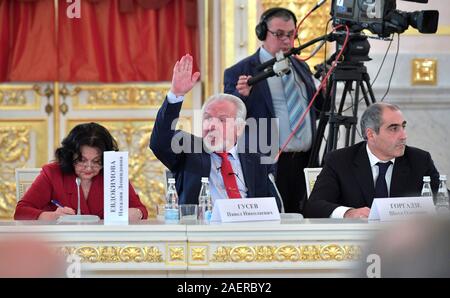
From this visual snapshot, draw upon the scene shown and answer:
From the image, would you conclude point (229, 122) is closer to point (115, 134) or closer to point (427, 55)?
point (427, 55)

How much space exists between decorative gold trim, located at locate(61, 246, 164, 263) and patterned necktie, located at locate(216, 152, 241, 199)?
3.42 ft

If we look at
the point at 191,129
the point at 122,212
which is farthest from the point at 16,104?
the point at 122,212

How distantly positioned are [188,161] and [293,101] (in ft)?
5.02

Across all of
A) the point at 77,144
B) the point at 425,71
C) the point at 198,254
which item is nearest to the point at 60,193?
the point at 77,144

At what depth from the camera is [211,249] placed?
Answer: 10.1 ft

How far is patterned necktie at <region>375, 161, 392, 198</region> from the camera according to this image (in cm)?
405

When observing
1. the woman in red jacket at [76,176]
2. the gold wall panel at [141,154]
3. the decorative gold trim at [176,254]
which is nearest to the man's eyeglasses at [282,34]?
the woman in red jacket at [76,176]

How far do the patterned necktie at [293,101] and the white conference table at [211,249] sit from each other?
236 cm

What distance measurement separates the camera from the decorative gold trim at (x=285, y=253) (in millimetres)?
3072

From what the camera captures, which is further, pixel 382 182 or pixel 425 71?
pixel 425 71

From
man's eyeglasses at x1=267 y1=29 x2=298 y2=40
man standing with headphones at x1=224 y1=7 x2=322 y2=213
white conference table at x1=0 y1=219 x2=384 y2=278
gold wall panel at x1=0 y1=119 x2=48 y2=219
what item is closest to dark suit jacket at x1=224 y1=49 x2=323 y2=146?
man standing with headphones at x1=224 y1=7 x2=322 y2=213

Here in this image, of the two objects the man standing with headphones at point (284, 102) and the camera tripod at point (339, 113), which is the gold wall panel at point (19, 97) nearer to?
the man standing with headphones at point (284, 102)

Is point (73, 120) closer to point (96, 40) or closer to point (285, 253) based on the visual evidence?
point (96, 40)

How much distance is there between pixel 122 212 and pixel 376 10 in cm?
227
